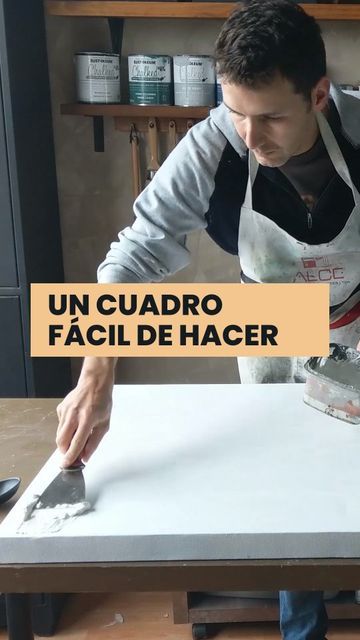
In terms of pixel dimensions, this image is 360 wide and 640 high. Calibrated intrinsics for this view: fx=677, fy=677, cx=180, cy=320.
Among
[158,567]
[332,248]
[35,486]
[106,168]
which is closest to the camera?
[158,567]

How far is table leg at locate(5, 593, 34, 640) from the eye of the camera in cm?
83

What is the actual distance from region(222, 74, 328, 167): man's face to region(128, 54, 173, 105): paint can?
91 cm

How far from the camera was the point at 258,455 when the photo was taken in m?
0.87

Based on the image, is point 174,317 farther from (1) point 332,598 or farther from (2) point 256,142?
(1) point 332,598

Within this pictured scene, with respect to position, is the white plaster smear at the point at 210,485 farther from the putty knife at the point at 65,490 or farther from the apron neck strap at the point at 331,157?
the apron neck strap at the point at 331,157

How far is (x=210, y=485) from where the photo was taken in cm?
79

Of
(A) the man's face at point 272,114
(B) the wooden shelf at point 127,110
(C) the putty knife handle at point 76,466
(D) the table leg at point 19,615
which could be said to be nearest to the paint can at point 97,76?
(B) the wooden shelf at point 127,110

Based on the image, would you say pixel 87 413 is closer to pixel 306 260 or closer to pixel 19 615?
pixel 19 615

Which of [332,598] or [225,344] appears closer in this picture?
[225,344]

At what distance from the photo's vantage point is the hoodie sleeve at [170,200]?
1096 millimetres

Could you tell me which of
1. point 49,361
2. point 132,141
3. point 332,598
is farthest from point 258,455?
point 132,141

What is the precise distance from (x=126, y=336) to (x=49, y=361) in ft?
3.37

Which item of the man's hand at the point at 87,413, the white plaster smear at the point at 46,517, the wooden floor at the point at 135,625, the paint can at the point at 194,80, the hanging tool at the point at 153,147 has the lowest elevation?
the wooden floor at the point at 135,625

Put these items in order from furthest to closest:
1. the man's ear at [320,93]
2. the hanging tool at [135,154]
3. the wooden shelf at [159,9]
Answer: the hanging tool at [135,154] → the wooden shelf at [159,9] → the man's ear at [320,93]
